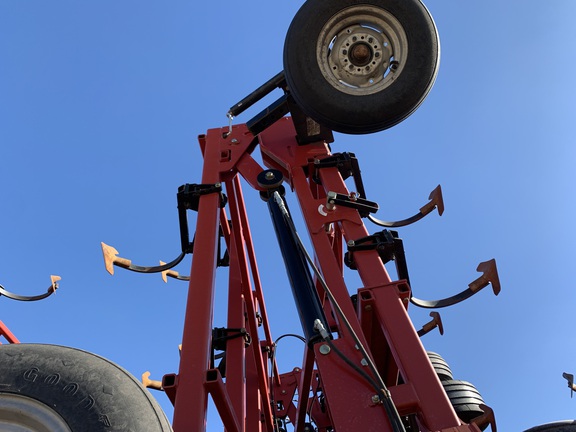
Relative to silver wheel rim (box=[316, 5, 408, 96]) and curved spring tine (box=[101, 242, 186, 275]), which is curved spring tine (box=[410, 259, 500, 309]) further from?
curved spring tine (box=[101, 242, 186, 275])

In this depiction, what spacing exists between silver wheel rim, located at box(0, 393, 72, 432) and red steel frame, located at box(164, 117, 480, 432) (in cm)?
73

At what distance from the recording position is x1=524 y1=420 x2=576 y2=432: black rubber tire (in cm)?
246

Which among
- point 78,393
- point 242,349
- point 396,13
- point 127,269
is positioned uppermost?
point 396,13

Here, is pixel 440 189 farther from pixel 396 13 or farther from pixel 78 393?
pixel 78 393

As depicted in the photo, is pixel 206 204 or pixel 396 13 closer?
pixel 396 13

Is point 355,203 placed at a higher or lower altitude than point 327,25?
lower

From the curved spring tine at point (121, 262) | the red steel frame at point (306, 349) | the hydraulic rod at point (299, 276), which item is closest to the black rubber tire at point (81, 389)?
the red steel frame at point (306, 349)

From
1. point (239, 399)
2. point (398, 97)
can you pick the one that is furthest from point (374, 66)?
point (239, 399)

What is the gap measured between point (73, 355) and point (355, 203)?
2106 millimetres

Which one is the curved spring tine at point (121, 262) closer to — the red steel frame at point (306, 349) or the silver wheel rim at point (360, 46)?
the red steel frame at point (306, 349)

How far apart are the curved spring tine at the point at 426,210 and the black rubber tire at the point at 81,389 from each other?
276 centimetres

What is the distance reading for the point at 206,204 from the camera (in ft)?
12.3

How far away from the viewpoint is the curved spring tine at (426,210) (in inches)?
170

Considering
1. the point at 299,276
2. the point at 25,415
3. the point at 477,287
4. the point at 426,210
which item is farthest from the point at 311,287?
the point at 426,210
